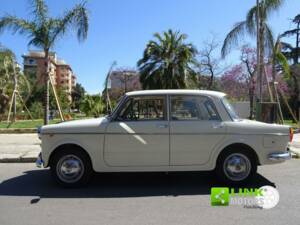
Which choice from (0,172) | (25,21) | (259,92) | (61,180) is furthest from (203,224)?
(25,21)

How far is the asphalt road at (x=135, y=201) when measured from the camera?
482 centimetres

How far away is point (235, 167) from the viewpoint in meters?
6.49

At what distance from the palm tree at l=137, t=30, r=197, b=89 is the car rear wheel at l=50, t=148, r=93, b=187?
23430 millimetres

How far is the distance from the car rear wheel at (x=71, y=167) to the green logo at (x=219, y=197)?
229 centimetres

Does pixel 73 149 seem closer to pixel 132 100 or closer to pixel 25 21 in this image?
pixel 132 100

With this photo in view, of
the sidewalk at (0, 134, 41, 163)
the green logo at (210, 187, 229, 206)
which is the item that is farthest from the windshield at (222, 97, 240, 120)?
the sidewalk at (0, 134, 41, 163)

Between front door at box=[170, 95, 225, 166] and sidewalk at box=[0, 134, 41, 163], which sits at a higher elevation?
front door at box=[170, 95, 225, 166]

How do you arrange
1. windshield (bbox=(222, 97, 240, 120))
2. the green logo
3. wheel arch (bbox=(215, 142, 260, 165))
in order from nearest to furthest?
the green logo, wheel arch (bbox=(215, 142, 260, 165)), windshield (bbox=(222, 97, 240, 120))

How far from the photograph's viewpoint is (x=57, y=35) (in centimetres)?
1386

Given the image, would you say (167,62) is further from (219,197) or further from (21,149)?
(219,197)

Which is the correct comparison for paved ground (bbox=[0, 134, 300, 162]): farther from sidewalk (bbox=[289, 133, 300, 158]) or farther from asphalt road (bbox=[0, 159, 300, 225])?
asphalt road (bbox=[0, 159, 300, 225])

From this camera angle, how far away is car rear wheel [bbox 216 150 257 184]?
255 inches

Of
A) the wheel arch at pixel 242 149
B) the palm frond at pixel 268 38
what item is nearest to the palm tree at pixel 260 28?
the palm frond at pixel 268 38

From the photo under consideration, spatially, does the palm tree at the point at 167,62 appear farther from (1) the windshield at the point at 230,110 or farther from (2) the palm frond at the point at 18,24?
(1) the windshield at the point at 230,110
